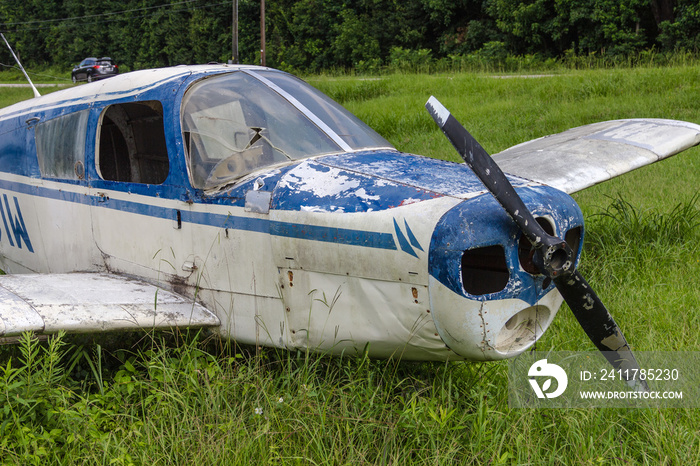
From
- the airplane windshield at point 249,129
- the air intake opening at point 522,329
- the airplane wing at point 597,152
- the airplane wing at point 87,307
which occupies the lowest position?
the airplane wing at point 87,307

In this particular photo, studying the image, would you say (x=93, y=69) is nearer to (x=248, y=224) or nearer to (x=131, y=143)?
(x=131, y=143)

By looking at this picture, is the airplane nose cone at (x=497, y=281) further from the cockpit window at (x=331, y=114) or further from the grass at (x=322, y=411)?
the cockpit window at (x=331, y=114)

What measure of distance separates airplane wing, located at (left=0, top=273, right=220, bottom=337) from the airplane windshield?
0.75 meters

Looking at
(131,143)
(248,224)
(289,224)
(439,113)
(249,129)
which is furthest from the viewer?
(131,143)

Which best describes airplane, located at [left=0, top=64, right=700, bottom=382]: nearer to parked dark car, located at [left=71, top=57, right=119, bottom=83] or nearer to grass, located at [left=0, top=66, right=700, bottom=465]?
grass, located at [left=0, top=66, right=700, bottom=465]

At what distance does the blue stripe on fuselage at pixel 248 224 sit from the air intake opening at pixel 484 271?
470mm

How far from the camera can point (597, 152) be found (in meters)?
4.99

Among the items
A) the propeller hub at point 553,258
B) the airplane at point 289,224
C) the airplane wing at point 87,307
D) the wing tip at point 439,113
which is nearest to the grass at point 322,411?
the airplane wing at point 87,307

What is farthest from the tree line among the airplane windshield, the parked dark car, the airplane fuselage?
the airplane fuselage

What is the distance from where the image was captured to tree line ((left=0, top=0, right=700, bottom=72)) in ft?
77.1

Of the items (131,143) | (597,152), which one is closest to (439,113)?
(597,152)

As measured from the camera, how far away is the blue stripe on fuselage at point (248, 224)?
2.90 metres

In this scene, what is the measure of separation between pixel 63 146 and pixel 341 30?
31927mm
